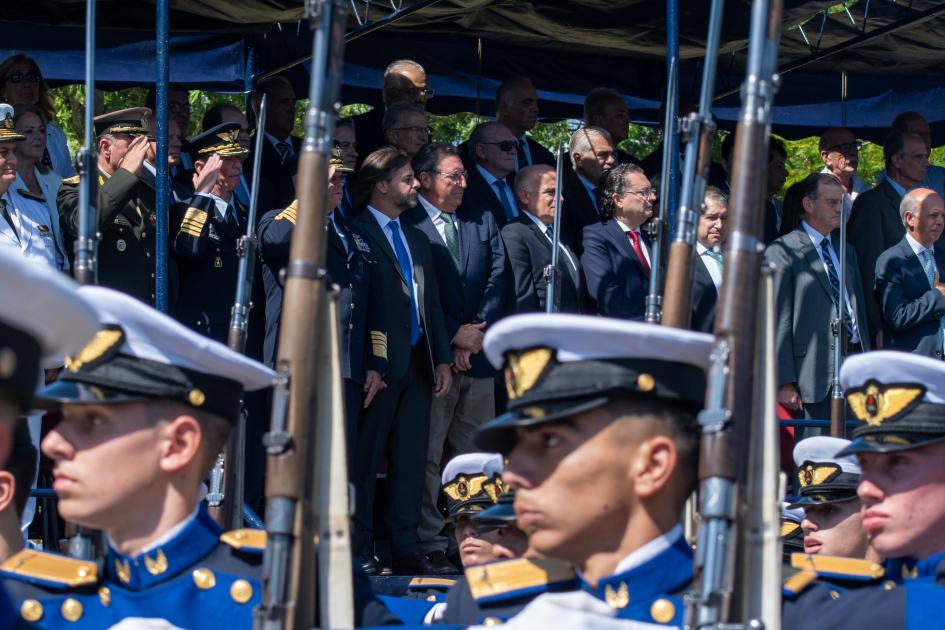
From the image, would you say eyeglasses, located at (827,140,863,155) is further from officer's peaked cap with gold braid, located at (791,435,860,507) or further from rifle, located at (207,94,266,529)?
rifle, located at (207,94,266,529)

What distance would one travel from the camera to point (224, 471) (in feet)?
19.7

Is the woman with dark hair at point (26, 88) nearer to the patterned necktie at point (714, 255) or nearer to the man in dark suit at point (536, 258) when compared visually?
the man in dark suit at point (536, 258)

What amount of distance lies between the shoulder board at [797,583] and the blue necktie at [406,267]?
4.84 m

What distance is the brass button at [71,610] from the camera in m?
3.74

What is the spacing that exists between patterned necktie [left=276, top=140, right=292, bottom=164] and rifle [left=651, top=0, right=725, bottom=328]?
463 centimetres

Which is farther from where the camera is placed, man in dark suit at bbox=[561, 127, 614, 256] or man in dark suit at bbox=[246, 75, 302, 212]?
man in dark suit at bbox=[561, 127, 614, 256]

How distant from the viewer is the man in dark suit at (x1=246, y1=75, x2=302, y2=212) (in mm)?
8781

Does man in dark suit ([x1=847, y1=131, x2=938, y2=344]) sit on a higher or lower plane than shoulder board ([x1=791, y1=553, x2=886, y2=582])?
higher

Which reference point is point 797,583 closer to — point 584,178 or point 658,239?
point 658,239

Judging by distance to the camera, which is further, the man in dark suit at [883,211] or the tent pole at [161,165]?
the man in dark suit at [883,211]

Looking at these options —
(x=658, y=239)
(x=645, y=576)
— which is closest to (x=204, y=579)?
(x=645, y=576)

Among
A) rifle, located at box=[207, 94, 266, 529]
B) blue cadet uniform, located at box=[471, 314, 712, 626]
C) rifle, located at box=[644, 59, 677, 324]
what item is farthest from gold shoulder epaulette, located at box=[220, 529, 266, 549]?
rifle, located at box=[644, 59, 677, 324]

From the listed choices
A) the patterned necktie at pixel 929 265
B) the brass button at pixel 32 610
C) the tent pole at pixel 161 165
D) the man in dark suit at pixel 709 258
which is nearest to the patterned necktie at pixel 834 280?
the patterned necktie at pixel 929 265

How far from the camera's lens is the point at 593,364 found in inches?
133
